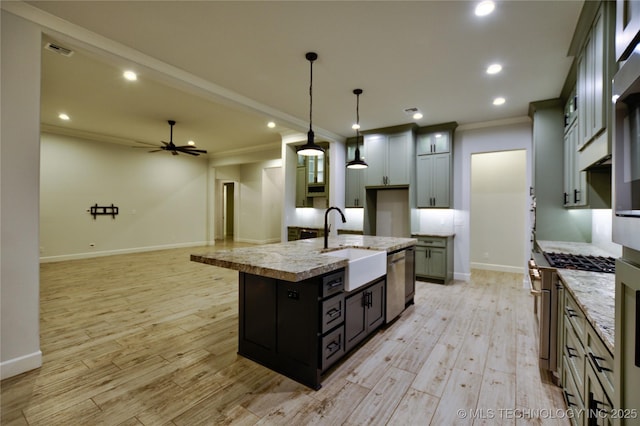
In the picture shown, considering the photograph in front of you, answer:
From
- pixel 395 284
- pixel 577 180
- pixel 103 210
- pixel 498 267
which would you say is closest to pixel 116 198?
pixel 103 210

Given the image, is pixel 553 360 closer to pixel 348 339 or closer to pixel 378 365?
pixel 378 365

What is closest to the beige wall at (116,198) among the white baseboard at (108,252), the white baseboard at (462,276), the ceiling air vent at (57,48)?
the white baseboard at (108,252)

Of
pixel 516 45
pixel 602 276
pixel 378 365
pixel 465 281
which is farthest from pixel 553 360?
pixel 465 281

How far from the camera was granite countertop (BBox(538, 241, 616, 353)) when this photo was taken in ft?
3.52

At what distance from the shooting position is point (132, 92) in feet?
13.9

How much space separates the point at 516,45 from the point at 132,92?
5.01 m

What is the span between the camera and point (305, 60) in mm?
3057

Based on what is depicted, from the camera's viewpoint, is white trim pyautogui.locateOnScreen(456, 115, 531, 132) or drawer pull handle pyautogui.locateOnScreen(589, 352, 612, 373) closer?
drawer pull handle pyautogui.locateOnScreen(589, 352, 612, 373)

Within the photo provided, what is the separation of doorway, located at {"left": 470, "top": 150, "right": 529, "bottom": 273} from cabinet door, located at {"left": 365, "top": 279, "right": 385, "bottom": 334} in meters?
4.29

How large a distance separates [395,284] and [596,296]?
6.33 feet

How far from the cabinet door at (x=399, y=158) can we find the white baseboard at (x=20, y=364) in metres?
5.25

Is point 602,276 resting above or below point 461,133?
below

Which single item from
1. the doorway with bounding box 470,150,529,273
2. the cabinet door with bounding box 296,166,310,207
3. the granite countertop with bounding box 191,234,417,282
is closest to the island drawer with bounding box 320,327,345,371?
the granite countertop with bounding box 191,234,417,282

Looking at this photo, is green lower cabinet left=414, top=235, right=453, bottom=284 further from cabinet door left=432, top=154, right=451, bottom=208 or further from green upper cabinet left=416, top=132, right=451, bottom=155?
green upper cabinet left=416, top=132, right=451, bottom=155
